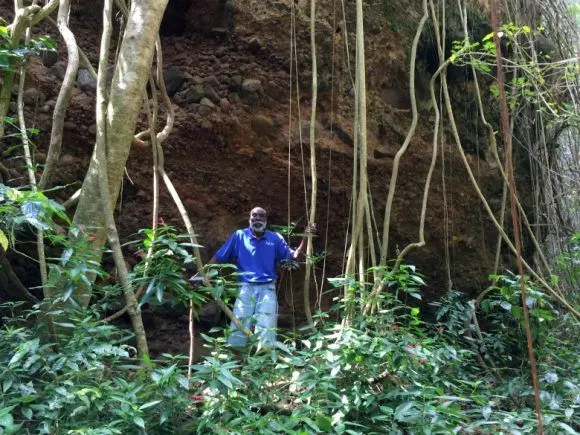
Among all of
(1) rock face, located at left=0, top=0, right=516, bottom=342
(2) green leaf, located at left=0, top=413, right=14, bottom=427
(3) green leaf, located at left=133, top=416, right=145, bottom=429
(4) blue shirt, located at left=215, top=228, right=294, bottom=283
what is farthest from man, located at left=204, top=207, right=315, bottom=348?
(2) green leaf, located at left=0, top=413, right=14, bottom=427

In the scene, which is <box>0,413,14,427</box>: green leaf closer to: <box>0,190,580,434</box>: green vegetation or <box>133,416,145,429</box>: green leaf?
<box>0,190,580,434</box>: green vegetation

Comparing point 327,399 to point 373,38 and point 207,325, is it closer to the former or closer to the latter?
point 207,325

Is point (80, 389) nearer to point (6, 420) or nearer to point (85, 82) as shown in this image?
point (6, 420)

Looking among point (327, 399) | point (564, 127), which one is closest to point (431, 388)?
point (327, 399)

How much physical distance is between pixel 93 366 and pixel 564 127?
4.26 meters

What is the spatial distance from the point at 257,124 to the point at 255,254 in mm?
1040

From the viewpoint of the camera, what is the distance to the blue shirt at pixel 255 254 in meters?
3.70

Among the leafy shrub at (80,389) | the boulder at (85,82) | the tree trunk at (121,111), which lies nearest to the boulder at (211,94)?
the boulder at (85,82)

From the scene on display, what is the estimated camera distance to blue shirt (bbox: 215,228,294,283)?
370cm

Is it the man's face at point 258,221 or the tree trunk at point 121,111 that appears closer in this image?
the tree trunk at point 121,111

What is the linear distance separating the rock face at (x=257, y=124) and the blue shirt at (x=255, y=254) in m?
0.39

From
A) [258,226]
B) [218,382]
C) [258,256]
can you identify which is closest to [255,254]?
[258,256]

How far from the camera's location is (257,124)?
431 cm

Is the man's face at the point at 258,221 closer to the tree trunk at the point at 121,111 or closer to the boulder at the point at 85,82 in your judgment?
the tree trunk at the point at 121,111
